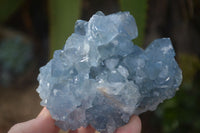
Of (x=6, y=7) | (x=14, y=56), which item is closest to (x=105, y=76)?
(x=6, y=7)

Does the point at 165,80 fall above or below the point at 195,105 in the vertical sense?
above

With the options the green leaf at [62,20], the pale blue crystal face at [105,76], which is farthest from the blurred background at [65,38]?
the pale blue crystal face at [105,76]

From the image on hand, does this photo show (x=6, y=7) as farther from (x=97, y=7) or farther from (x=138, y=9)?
(x=138, y=9)

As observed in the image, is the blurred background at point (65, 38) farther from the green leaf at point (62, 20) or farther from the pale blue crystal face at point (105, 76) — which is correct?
the pale blue crystal face at point (105, 76)

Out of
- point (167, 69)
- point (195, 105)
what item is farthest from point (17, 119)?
point (167, 69)

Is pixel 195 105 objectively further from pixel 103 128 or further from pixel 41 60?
pixel 41 60

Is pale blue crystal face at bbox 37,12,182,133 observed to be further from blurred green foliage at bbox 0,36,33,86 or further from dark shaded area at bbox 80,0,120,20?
blurred green foliage at bbox 0,36,33,86
